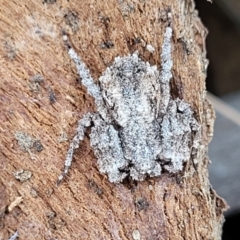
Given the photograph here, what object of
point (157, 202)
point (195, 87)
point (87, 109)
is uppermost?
point (195, 87)

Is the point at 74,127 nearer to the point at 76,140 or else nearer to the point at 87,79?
the point at 76,140

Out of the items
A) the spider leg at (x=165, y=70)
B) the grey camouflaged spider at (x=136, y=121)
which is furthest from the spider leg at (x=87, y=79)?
the spider leg at (x=165, y=70)

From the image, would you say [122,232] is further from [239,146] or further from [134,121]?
[239,146]

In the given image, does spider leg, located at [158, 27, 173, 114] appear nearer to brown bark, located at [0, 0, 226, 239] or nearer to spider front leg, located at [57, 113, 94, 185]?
brown bark, located at [0, 0, 226, 239]

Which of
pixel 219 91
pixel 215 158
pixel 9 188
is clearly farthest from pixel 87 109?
pixel 219 91

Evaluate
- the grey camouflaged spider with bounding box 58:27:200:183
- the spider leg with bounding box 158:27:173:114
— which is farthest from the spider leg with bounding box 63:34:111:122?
the spider leg with bounding box 158:27:173:114

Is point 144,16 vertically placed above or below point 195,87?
above
